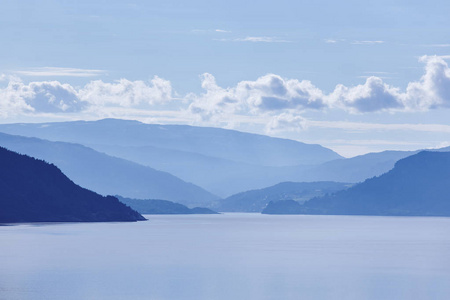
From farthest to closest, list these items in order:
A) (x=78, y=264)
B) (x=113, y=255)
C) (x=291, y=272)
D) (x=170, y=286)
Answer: (x=113, y=255) < (x=78, y=264) < (x=291, y=272) < (x=170, y=286)

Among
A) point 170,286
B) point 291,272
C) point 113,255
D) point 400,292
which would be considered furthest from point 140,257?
point 400,292

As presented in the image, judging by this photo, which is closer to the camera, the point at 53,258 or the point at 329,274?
the point at 329,274

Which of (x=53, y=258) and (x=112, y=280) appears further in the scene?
(x=53, y=258)

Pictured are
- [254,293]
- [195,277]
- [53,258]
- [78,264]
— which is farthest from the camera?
[53,258]

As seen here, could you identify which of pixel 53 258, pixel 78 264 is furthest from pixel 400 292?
pixel 53 258

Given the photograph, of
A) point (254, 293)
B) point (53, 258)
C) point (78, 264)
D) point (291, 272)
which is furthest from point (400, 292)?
point (53, 258)

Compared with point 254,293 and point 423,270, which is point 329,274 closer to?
point 423,270

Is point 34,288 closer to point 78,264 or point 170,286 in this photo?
point 170,286

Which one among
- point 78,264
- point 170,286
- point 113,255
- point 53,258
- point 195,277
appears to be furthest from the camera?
point 113,255

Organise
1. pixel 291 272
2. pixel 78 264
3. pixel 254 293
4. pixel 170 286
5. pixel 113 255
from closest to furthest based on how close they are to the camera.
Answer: pixel 254 293 → pixel 170 286 → pixel 291 272 → pixel 78 264 → pixel 113 255
